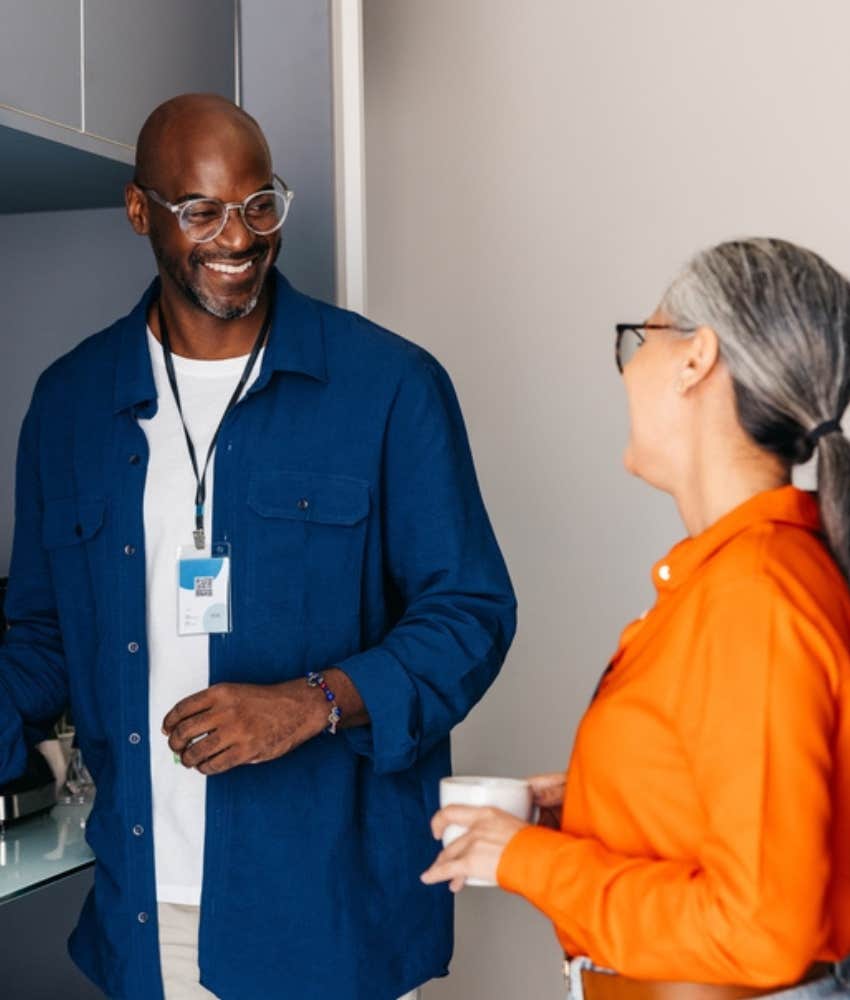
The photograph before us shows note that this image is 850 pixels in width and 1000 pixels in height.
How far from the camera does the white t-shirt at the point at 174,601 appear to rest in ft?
5.41

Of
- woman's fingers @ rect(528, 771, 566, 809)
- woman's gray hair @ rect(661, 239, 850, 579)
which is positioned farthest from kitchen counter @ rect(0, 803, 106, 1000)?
woman's gray hair @ rect(661, 239, 850, 579)

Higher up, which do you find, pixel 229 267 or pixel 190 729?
pixel 229 267

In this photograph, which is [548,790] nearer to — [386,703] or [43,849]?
[386,703]

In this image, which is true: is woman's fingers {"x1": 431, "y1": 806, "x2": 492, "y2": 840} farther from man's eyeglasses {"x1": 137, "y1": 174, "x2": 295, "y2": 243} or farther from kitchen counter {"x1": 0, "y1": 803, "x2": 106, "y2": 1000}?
kitchen counter {"x1": 0, "y1": 803, "x2": 106, "y2": 1000}

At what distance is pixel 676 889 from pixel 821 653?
0.69 ft

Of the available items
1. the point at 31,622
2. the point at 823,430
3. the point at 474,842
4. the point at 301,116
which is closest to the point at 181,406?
the point at 31,622

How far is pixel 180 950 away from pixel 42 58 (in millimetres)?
1209

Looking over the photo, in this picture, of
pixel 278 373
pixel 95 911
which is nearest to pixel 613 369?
pixel 278 373

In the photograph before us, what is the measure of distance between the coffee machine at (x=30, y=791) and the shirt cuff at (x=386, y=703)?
1.55 feet

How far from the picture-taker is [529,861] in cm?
112

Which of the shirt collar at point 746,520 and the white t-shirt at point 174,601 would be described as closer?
the shirt collar at point 746,520

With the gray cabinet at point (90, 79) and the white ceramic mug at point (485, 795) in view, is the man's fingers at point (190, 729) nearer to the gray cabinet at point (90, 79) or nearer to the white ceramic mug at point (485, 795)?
the white ceramic mug at point (485, 795)

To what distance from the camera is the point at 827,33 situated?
2451 millimetres

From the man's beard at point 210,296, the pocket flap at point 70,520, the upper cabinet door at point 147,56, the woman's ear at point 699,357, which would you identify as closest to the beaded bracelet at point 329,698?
the pocket flap at point 70,520
